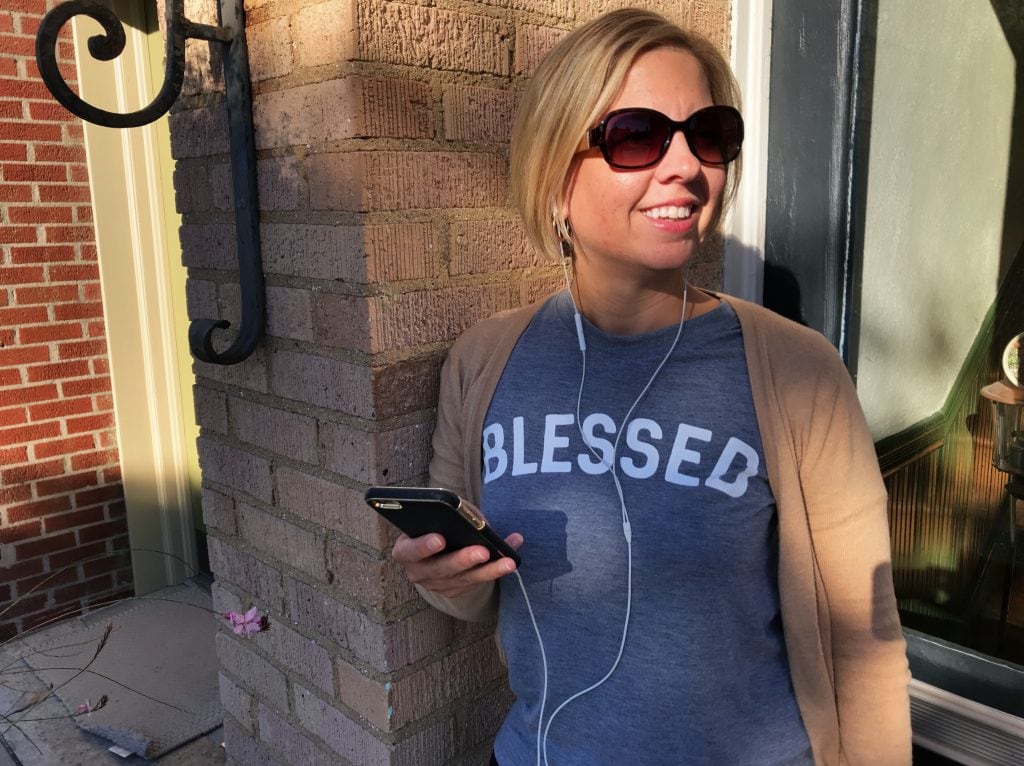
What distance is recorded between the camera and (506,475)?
1.36m

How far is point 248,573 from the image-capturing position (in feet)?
6.29

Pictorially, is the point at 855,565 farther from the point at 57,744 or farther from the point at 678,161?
the point at 57,744

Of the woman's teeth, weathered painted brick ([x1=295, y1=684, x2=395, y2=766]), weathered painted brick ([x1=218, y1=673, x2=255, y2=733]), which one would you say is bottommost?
weathered painted brick ([x1=218, y1=673, x2=255, y2=733])

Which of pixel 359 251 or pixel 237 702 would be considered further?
pixel 237 702

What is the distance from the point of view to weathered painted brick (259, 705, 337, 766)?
1820mm

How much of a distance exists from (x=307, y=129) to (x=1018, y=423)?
1.75m

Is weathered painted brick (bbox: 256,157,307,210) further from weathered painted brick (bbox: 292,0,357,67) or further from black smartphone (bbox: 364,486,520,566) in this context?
black smartphone (bbox: 364,486,520,566)

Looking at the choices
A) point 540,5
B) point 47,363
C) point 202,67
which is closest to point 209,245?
point 202,67

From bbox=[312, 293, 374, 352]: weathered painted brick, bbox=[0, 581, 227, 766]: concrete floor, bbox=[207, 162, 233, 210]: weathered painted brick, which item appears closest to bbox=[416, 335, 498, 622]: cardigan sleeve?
bbox=[312, 293, 374, 352]: weathered painted brick

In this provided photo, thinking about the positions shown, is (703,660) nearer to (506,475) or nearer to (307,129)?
(506,475)

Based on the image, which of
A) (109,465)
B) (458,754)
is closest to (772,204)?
(458,754)

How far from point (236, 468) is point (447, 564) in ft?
2.70

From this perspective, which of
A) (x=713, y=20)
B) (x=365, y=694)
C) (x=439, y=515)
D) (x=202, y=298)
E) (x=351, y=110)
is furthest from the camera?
(x=713, y=20)

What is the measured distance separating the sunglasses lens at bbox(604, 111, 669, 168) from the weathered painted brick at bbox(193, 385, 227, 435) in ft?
3.54
